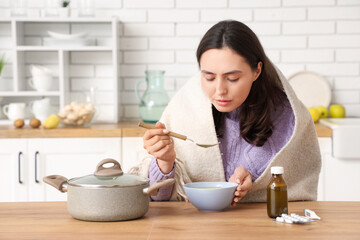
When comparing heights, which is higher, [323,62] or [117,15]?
[117,15]

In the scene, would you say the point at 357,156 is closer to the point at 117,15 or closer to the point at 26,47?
Answer: the point at 117,15

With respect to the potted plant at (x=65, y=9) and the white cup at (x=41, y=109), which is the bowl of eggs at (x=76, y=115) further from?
the potted plant at (x=65, y=9)

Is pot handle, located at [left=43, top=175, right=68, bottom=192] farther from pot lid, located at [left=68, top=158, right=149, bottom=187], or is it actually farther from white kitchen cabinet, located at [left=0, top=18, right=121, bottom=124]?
white kitchen cabinet, located at [left=0, top=18, right=121, bottom=124]

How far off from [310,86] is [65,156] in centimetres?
183

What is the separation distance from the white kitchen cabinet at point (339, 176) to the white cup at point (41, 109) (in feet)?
6.06

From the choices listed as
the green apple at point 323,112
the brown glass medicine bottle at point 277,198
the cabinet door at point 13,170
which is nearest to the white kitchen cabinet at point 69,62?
the cabinet door at point 13,170

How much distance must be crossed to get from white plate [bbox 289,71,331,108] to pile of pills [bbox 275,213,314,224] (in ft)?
8.50

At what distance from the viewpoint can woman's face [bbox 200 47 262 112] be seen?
193cm

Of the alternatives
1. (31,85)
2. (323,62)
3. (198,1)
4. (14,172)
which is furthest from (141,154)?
(323,62)

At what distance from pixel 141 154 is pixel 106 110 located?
84 centimetres

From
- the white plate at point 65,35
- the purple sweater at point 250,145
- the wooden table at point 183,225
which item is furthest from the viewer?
the white plate at point 65,35

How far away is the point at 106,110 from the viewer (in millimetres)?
4234

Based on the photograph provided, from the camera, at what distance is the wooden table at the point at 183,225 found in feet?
4.71

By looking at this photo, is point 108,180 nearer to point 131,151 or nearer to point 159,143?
point 159,143
